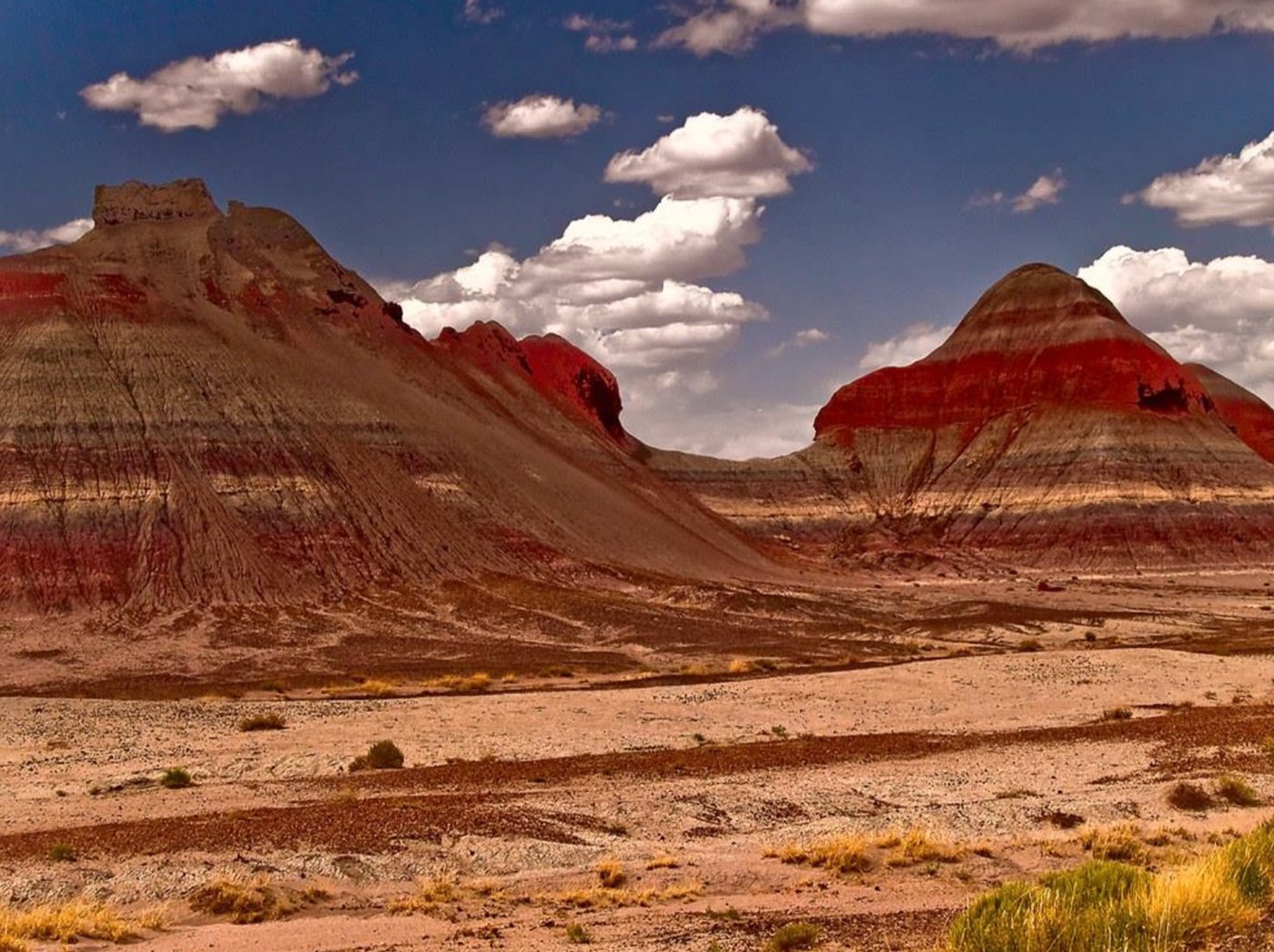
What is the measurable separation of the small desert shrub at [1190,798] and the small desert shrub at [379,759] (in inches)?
599

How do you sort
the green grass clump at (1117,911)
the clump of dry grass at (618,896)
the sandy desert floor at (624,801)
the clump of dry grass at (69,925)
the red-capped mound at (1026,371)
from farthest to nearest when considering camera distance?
the red-capped mound at (1026,371)
the clump of dry grass at (618,896)
the sandy desert floor at (624,801)
the clump of dry grass at (69,925)
the green grass clump at (1117,911)

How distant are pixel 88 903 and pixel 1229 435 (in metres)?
157

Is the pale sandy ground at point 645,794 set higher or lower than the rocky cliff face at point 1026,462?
lower

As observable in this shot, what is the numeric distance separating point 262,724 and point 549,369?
120172 millimetres

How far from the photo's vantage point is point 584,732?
36.8 m

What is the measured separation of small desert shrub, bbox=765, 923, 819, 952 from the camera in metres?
15.6

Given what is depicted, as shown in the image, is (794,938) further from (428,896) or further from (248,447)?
(248,447)

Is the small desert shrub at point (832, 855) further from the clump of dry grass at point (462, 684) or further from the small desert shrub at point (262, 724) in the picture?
the clump of dry grass at point (462, 684)

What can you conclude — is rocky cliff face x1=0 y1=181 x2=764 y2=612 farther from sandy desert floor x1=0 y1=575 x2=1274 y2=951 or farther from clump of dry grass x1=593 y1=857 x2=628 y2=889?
clump of dry grass x1=593 y1=857 x2=628 y2=889

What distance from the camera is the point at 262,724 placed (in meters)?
38.0

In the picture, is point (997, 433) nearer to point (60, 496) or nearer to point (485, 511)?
point (485, 511)

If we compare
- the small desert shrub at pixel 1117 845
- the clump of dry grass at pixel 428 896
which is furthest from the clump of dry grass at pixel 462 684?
the small desert shrub at pixel 1117 845

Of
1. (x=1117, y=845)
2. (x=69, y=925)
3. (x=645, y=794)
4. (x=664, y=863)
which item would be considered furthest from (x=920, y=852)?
(x=69, y=925)

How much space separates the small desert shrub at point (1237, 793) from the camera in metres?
25.0
